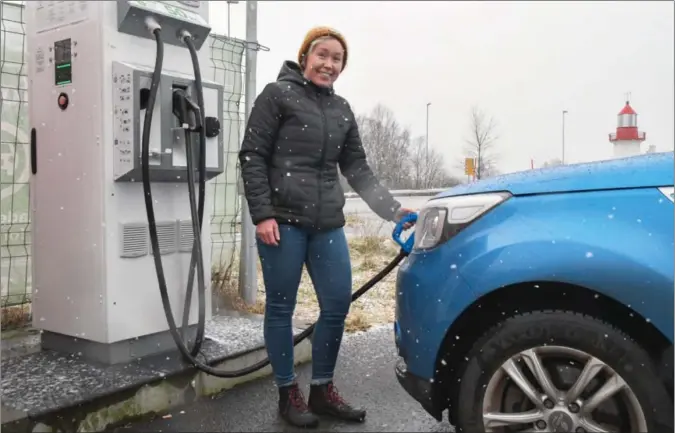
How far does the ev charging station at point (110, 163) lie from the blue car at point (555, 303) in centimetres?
159

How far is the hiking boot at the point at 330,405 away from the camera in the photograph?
281 centimetres

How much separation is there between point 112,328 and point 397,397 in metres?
1.53

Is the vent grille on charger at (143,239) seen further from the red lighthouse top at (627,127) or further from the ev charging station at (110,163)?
the red lighthouse top at (627,127)

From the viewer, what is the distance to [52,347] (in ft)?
10.9

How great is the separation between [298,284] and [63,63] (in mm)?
1728

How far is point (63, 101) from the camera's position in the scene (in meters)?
3.14

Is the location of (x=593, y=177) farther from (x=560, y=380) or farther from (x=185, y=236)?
(x=185, y=236)

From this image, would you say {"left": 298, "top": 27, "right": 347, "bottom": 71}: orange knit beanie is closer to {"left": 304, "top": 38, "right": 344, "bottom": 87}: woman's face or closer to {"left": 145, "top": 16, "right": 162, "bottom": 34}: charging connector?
{"left": 304, "top": 38, "right": 344, "bottom": 87}: woman's face

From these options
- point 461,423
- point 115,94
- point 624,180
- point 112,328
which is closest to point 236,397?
point 112,328

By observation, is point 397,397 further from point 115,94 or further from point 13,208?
point 13,208

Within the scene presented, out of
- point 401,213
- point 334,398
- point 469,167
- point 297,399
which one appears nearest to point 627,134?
point 469,167

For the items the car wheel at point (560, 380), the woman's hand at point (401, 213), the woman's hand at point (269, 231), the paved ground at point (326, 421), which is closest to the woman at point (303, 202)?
the woman's hand at point (269, 231)

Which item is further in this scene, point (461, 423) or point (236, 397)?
point (236, 397)

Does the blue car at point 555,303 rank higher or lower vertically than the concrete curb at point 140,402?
higher
